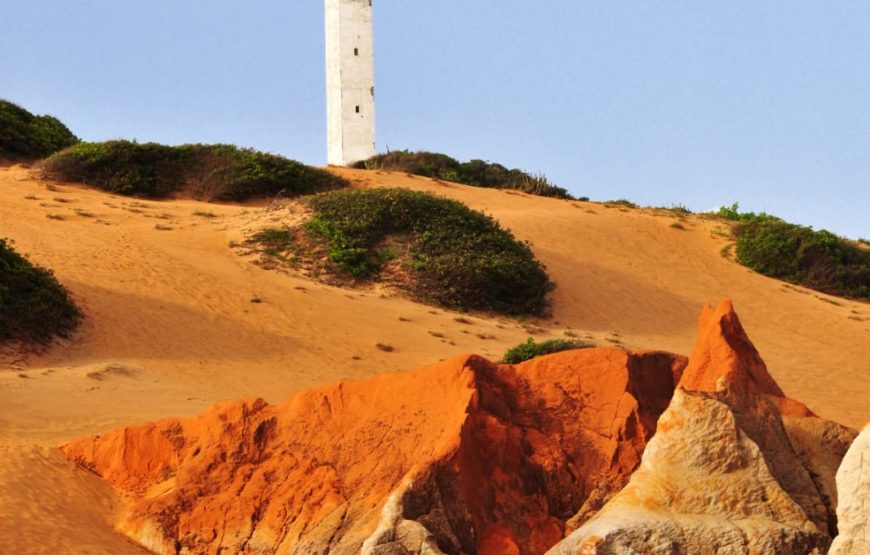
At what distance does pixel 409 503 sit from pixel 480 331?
17222mm

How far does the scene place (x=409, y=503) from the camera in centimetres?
717

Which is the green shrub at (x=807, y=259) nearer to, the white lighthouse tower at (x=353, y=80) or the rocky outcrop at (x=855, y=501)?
the white lighthouse tower at (x=353, y=80)

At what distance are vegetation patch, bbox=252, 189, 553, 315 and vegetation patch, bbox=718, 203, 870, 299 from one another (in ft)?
24.1

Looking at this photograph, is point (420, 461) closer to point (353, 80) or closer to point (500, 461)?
point (500, 461)

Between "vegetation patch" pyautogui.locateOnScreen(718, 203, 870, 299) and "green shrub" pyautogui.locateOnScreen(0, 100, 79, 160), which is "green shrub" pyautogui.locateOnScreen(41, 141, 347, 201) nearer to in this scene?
"green shrub" pyautogui.locateOnScreen(0, 100, 79, 160)

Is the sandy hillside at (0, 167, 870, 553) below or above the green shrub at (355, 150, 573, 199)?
below

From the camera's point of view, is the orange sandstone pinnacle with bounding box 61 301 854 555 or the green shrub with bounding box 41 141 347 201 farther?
the green shrub with bounding box 41 141 347 201

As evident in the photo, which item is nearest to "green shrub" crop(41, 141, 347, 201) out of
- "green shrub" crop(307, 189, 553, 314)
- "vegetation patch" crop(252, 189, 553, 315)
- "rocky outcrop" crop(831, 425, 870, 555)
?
"green shrub" crop(307, 189, 553, 314)

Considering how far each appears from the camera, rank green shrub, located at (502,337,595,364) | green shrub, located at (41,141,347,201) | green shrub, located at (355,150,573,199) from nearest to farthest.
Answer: green shrub, located at (502,337,595,364)
green shrub, located at (41,141,347,201)
green shrub, located at (355,150,573,199)

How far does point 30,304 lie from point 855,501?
1679 cm

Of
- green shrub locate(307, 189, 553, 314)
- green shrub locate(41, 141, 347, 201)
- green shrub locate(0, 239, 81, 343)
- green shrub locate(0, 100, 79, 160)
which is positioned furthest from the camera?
green shrub locate(0, 100, 79, 160)

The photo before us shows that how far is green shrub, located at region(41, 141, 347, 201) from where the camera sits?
33.8 m

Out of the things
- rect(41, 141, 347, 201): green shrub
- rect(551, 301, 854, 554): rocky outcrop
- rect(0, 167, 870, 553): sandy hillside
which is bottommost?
rect(0, 167, 870, 553): sandy hillside

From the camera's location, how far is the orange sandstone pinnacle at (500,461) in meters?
6.49
